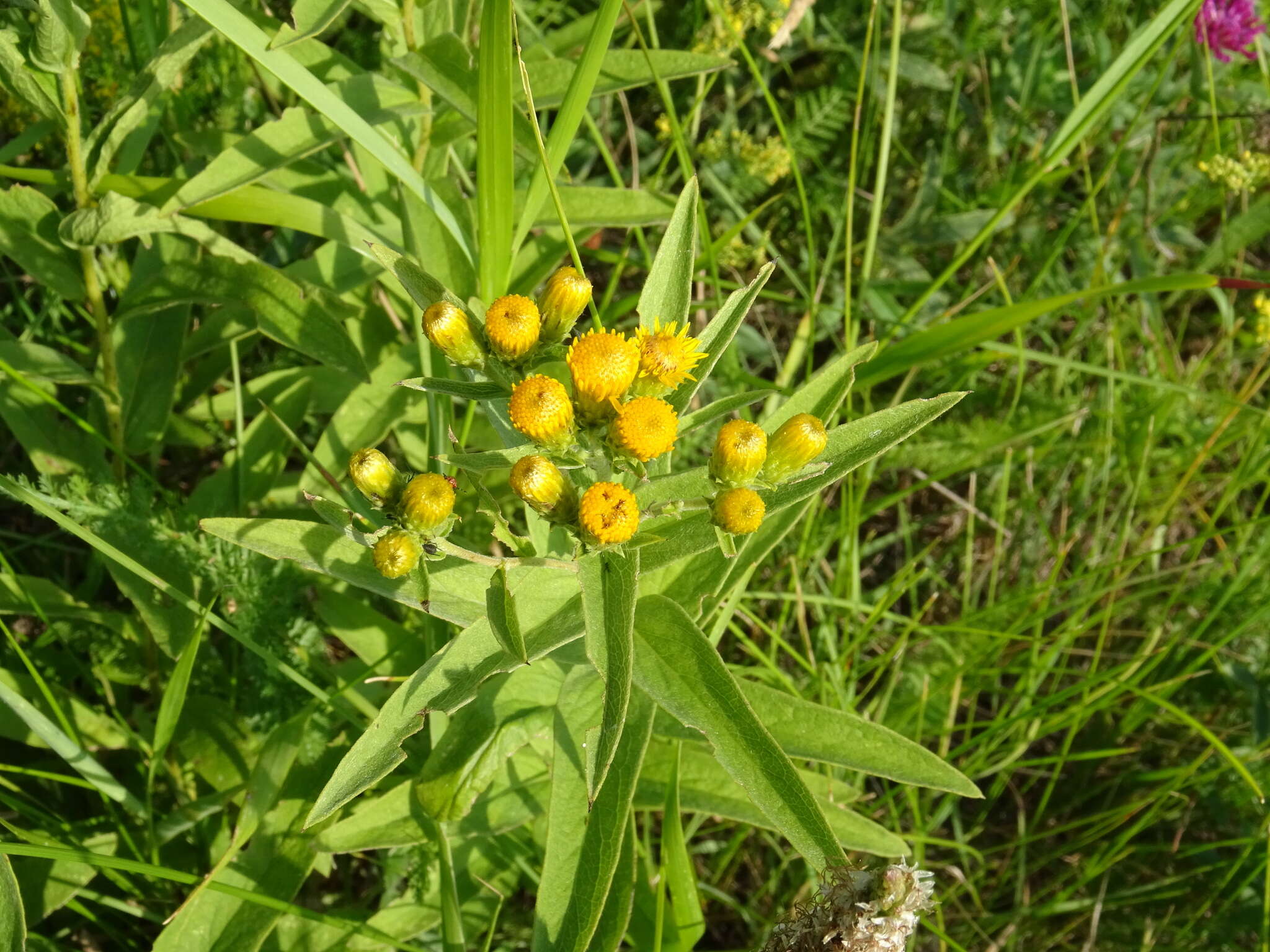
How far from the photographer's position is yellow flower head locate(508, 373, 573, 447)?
6.39ft

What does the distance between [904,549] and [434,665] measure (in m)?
2.52

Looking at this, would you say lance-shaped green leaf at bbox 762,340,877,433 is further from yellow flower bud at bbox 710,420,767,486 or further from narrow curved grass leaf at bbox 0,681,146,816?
narrow curved grass leaf at bbox 0,681,146,816

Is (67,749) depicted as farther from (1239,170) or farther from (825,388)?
(1239,170)

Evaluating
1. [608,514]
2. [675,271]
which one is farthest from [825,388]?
[608,514]

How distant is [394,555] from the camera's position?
1.93m

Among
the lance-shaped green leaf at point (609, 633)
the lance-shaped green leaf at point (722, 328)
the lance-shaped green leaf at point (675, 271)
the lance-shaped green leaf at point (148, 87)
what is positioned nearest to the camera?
the lance-shaped green leaf at point (609, 633)

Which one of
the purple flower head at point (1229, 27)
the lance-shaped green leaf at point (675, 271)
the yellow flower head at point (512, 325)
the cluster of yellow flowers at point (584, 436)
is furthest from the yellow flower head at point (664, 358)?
the purple flower head at point (1229, 27)

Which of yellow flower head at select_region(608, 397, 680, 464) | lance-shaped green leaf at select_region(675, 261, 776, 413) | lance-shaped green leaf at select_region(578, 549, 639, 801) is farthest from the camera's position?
lance-shaped green leaf at select_region(675, 261, 776, 413)

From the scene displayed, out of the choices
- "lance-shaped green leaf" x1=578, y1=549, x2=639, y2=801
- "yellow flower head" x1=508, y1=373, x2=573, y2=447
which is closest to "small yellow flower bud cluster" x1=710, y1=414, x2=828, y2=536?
"lance-shaped green leaf" x1=578, y1=549, x2=639, y2=801

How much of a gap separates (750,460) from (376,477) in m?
0.76

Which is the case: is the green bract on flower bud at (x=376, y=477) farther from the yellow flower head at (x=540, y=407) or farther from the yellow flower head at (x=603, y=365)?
the yellow flower head at (x=603, y=365)

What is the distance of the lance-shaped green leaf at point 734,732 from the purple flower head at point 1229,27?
316 cm

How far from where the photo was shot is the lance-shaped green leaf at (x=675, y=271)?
7.23 feet

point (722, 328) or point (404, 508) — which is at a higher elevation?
point (722, 328)
